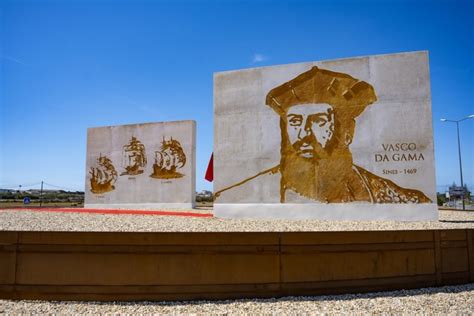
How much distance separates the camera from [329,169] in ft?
48.8

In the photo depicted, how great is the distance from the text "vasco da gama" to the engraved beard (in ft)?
4.38

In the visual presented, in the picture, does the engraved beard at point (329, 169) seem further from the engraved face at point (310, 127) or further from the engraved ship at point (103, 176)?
the engraved ship at point (103, 176)

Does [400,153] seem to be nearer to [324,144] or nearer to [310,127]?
[324,144]

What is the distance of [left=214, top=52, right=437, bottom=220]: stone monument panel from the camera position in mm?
14273

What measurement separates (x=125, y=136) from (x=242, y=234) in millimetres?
23495

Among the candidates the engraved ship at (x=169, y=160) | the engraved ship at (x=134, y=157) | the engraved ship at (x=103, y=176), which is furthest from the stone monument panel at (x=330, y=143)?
the engraved ship at (x=103, y=176)

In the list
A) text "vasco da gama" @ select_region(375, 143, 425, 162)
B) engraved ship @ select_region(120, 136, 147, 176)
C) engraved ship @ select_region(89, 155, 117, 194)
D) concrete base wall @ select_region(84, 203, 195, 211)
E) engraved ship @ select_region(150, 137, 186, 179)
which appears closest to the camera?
text "vasco da gama" @ select_region(375, 143, 425, 162)

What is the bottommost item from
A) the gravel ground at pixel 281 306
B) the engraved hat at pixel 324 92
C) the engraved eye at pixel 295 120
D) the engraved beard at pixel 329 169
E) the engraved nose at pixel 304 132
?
the gravel ground at pixel 281 306

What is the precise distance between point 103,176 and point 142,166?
3546mm

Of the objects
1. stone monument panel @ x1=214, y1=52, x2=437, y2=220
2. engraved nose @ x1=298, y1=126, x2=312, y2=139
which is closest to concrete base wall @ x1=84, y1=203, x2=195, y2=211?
stone monument panel @ x1=214, y1=52, x2=437, y2=220

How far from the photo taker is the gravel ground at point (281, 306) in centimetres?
488

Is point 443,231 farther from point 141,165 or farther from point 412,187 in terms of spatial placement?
point 141,165

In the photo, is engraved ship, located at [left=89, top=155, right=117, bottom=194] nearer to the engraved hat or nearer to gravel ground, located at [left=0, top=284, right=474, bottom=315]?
the engraved hat

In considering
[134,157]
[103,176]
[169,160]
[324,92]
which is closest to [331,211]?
[324,92]
